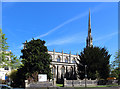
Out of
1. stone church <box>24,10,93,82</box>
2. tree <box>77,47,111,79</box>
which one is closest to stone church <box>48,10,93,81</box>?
stone church <box>24,10,93,82</box>

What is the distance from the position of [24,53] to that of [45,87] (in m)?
14.0

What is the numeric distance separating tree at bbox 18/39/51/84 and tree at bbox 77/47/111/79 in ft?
40.5

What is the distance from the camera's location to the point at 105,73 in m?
45.7

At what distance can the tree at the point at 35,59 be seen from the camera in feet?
131

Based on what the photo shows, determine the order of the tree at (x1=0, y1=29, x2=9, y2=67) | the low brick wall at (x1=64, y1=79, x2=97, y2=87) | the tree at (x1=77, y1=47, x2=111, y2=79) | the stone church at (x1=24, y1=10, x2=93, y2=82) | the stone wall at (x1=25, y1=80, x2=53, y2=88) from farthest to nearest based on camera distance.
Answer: the stone church at (x1=24, y1=10, x2=93, y2=82)
the tree at (x1=77, y1=47, x2=111, y2=79)
the low brick wall at (x1=64, y1=79, x2=97, y2=87)
the stone wall at (x1=25, y1=80, x2=53, y2=88)
the tree at (x1=0, y1=29, x2=9, y2=67)

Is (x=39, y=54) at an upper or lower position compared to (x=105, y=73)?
upper

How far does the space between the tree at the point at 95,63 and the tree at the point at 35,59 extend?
12356mm

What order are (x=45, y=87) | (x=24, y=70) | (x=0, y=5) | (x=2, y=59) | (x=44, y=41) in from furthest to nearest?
1. (x=44, y=41)
2. (x=24, y=70)
3. (x=45, y=87)
4. (x=2, y=59)
5. (x=0, y=5)

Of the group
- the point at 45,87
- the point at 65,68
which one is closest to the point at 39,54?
the point at 45,87

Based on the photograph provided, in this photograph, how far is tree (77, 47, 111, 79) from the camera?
44.7m

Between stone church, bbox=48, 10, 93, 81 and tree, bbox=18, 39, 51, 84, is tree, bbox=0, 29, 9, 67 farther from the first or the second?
stone church, bbox=48, 10, 93, 81

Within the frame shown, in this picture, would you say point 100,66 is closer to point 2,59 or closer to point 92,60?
point 92,60

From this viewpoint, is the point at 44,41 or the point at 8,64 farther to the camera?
the point at 44,41

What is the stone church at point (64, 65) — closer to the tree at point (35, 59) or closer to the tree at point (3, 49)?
the tree at point (35, 59)
